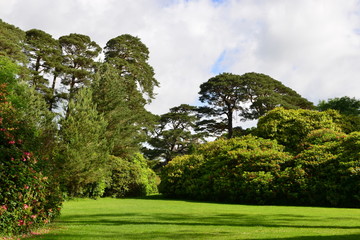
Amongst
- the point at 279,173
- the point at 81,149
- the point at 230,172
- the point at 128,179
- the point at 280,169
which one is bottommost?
the point at 128,179

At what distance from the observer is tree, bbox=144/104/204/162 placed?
44.6 metres

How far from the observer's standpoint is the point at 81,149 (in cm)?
2011

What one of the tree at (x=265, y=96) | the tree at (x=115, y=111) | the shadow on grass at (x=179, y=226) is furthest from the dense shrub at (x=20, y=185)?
the tree at (x=265, y=96)

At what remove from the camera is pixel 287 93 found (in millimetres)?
42250

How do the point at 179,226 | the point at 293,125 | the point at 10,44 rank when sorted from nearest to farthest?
1. the point at 179,226
2. the point at 293,125
3. the point at 10,44

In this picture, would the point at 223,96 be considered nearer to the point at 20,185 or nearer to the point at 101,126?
the point at 101,126

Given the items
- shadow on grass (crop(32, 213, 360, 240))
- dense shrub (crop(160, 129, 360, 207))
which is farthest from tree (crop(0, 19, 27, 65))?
shadow on grass (crop(32, 213, 360, 240))

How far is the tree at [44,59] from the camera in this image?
34844 millimetres

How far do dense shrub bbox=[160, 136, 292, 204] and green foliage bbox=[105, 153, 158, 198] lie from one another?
369 centimetres

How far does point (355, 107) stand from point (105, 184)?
35039mm

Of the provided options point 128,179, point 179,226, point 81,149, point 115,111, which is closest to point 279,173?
point 179,226

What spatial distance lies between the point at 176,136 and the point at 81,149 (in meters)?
24.9

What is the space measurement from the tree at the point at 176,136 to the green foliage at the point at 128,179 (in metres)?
15.0

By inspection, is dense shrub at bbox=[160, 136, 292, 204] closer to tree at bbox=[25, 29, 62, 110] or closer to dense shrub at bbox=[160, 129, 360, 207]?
dense shrub at bbox=[160, 129, 360, 207]
